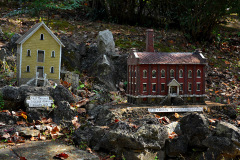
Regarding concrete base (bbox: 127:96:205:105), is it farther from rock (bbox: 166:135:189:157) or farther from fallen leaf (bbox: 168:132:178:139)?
rock (bbox: 166:135:189:157)

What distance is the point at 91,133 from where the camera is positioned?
6609 millimetres

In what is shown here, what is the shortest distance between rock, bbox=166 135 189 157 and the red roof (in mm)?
2362

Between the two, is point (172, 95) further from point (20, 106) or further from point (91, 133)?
point (20, 106)

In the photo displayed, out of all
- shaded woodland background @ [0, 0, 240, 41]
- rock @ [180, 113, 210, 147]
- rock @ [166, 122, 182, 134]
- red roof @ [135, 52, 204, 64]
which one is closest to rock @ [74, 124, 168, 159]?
rock @ [166, 122, 182, 134]

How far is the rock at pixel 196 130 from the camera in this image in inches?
271

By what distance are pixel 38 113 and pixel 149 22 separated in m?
11.0

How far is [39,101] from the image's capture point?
7809 millimetres

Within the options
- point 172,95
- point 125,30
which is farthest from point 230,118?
point 125,30

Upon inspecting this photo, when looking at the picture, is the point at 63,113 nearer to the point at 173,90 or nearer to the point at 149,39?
the point at 173,90

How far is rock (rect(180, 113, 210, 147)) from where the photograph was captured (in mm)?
6895

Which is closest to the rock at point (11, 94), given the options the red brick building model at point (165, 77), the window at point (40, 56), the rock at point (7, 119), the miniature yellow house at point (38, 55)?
the rock at point (7, 119)

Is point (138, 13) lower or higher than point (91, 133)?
higher

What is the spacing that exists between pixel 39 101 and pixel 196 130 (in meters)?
3.95

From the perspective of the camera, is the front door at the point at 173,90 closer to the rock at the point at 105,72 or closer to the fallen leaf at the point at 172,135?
the fallen leaf at the point at 172,135
